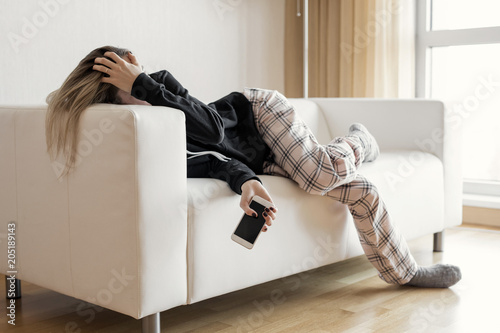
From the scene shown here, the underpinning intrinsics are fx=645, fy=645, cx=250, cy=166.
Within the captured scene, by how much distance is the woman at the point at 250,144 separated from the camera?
1653 millimetres

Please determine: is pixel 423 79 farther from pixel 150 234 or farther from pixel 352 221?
pixel 150 234

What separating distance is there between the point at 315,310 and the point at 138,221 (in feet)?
2.28

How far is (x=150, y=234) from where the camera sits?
4.99 ft

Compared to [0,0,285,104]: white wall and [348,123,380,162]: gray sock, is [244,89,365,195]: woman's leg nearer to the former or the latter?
[348,123,380,162]: gray sock

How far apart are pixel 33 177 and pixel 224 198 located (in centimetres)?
53

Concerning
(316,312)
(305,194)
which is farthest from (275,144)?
(316,312)

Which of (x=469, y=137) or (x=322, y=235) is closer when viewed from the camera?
(x=322, y=235)

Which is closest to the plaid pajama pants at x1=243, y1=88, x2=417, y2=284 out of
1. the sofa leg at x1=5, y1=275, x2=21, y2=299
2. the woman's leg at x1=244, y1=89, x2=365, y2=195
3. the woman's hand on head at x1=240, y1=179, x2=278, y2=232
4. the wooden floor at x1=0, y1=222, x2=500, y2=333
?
the woman's leg at x1=244, y1=89, x2=365, y2=195

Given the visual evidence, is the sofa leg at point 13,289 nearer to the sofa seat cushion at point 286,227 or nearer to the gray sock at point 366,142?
the sofa seat cushion at point 286,227

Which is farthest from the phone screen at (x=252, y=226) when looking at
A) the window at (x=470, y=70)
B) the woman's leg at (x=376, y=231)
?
the window at (x=470, y=70)

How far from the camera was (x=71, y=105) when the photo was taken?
162cm

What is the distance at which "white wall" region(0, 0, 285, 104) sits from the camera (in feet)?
8.05

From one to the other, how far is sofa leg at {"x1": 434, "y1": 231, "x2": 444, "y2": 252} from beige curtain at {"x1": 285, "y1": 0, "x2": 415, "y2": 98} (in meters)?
1.14

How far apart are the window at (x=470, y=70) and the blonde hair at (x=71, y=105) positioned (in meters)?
2.37
